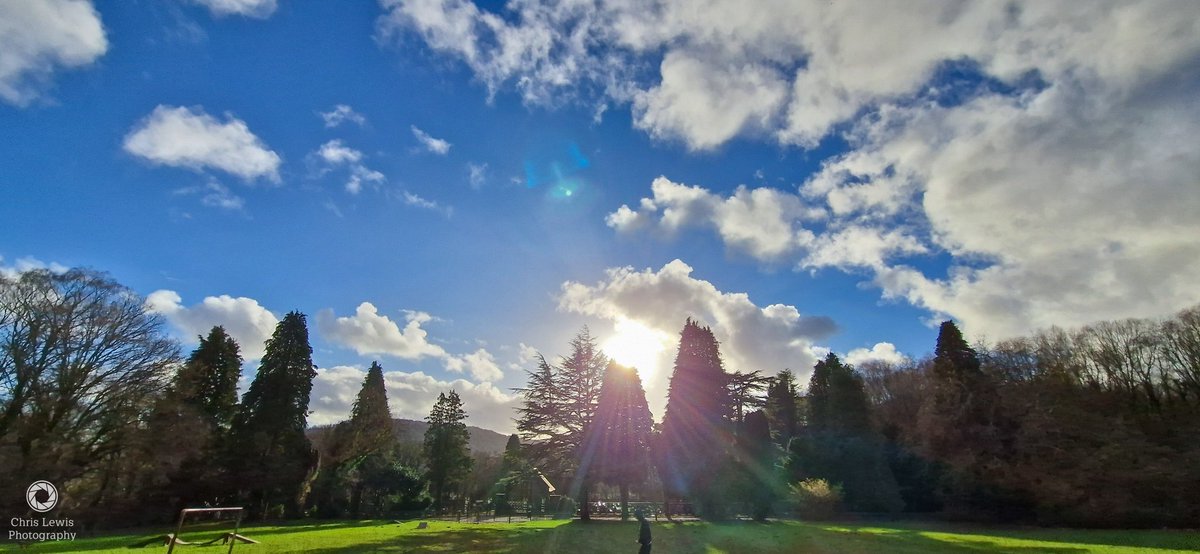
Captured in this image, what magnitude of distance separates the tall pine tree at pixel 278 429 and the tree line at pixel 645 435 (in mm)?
137

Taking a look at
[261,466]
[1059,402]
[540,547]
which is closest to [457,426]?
[261,466]

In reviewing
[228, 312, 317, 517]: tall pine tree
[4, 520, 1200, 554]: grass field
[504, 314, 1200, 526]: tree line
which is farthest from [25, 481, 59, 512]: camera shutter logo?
[504, 314, 1200, 526]: tree line

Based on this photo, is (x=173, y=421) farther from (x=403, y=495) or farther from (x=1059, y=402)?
(x=1059, y=402)

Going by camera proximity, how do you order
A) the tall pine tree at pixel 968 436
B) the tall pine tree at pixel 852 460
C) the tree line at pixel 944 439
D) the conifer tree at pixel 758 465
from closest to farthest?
1. the tree line at pixel 944 439
2. the conifer tree at pixel 758 465
3. the tall pine tree at pixel 968 436
4. the tall pine tree at pixel 852 460

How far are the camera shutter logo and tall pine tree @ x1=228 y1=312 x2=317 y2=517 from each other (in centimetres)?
1204

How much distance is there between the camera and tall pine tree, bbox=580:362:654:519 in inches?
1307

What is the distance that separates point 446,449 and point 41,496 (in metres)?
31.5

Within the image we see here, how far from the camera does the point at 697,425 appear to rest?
1704 inches

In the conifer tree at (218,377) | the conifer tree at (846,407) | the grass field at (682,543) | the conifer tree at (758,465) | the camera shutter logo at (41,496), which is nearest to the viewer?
the grass field at (682,543)

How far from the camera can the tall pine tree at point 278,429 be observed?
40.5m

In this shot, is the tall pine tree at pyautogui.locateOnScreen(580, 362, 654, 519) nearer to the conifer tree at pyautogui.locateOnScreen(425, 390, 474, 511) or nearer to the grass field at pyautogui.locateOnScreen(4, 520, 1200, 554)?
the grass field at pyautogui.locateOnScreen(4, 520, 1200, 554)

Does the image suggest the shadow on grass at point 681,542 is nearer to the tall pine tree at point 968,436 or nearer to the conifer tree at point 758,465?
the conifer tree at point 758,465

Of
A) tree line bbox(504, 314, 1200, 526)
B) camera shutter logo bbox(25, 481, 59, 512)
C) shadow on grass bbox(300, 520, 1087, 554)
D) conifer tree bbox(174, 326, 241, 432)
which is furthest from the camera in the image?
conifer tree bbox(174, 326, 241, 432)

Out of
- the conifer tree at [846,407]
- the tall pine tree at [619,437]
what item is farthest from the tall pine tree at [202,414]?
the conifer tree at [846,407]
